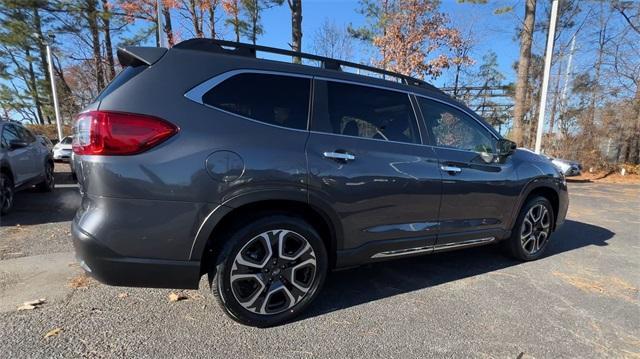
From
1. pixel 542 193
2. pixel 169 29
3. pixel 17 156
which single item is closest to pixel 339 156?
pixel 542 193

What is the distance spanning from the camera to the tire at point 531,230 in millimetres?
4312

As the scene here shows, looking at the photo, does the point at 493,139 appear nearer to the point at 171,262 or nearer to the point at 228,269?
the point at 228,269

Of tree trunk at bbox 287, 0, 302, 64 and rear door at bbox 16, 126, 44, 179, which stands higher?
tree trunk at bbox 287, 0, 302, 64

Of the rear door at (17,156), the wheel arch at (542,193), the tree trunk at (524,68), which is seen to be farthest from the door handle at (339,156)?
the tree trunk at (524,68)

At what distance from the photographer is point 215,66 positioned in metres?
2.58

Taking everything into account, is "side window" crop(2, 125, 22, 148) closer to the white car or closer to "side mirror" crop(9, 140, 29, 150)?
"side mirror" crop(9, 140, 29, 150)

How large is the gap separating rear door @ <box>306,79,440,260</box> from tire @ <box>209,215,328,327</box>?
0.95 feet

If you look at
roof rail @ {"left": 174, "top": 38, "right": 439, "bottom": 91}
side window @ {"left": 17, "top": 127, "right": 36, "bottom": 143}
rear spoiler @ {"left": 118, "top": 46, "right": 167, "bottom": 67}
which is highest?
roof rail @ {"left": 174, "top": 38, "right": 439, "bottom": 91}

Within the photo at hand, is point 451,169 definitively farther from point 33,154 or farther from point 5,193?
point 33,154

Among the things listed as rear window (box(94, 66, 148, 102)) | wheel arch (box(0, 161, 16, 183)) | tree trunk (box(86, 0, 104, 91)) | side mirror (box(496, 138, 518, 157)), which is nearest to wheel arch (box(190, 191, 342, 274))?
rear window (box(94, 66, 148, 102))

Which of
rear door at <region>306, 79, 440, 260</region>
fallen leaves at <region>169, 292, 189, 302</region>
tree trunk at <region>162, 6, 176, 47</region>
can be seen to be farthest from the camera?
tree trunk at <region>162, 6, 176, 47</region>

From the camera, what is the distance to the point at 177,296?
10.5 feet

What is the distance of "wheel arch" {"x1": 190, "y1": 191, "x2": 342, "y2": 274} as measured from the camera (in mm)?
2484

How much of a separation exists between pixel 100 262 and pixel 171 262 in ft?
1.35
